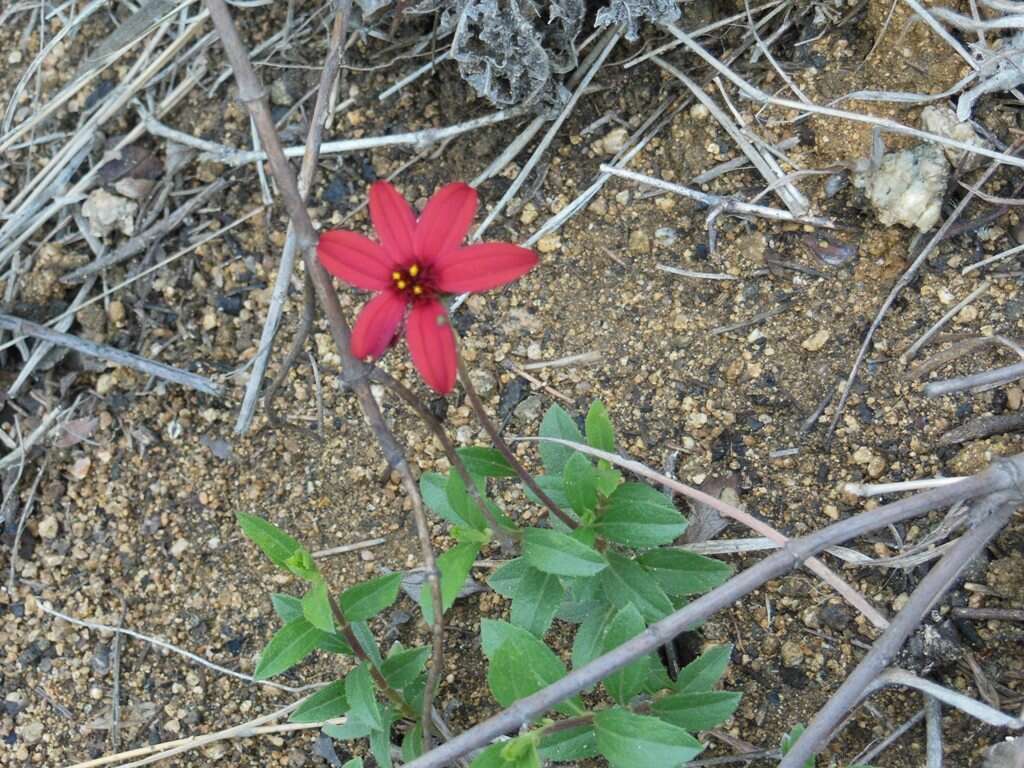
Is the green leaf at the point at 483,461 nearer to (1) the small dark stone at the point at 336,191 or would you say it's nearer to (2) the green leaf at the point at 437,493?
(2) the green leaf at the point at 437,493

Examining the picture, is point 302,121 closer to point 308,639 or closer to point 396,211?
point 396,211

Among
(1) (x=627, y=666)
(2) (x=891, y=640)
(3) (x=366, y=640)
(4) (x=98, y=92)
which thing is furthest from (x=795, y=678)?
(4) (x=98, y=92)

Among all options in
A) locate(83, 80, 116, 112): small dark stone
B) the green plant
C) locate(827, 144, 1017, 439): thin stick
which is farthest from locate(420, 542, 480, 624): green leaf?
locate(83, 80, 116, 112): small dark stone

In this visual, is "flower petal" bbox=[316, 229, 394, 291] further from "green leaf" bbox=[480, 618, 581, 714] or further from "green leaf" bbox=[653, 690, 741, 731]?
"green leaf" bbox=[653, 690, 741, 731]

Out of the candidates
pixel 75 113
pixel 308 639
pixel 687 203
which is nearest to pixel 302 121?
pixel 75 113

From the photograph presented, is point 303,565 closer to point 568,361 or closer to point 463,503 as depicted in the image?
point 463,503

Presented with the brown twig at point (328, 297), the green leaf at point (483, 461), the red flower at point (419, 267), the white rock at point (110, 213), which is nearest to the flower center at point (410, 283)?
the red flower at point (419, 267)
